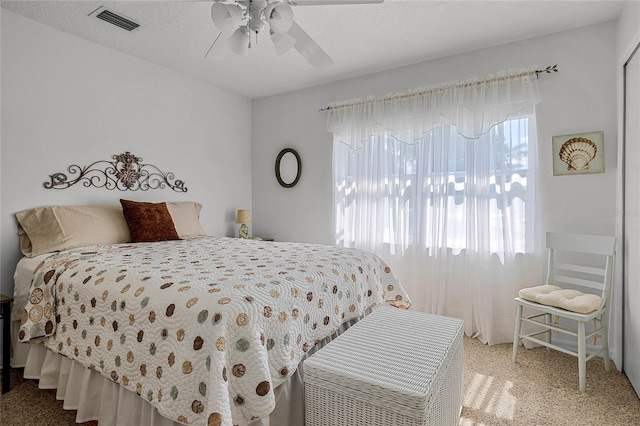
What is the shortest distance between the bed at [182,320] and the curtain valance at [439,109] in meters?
1.58

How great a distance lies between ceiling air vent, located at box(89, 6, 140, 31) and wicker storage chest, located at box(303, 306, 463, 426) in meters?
2.75

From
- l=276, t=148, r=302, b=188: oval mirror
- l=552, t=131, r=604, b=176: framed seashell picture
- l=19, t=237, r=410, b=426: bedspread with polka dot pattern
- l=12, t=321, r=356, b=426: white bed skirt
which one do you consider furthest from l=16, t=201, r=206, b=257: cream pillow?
l=552, t=131, r=604, b=176: framed seashell picture

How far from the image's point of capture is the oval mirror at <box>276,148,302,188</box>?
424 centimetres

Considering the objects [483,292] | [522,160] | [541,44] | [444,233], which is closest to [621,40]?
[541,44]

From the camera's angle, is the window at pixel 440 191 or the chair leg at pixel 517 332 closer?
the chair leg at pixel 517 332

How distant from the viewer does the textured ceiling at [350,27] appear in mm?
2467

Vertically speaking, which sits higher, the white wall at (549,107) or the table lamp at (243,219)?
the white wall at (549,107)

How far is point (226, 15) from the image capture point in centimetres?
176

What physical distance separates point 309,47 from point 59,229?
2.17m

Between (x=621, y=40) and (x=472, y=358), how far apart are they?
254 centimetres

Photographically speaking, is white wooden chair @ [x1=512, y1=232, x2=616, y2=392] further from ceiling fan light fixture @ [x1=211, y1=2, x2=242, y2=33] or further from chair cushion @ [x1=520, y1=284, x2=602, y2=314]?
ceiling fan light fixture @ [x1=211, y1=2, x2=242, y2=33]

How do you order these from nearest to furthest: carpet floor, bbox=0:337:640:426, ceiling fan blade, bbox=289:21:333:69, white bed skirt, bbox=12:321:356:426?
white bed skirt, bbox=12:321:356:426 < carpet floor, bbox=0:337:640:426 < ceiling fan blade, bbox=289:21:333:69

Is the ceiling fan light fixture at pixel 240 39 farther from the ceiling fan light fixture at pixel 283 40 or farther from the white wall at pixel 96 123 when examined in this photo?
the white wall at pixel 96 123

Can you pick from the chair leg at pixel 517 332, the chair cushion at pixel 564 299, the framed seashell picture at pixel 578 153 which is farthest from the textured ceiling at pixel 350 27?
the chair leg at pixel 517 332
